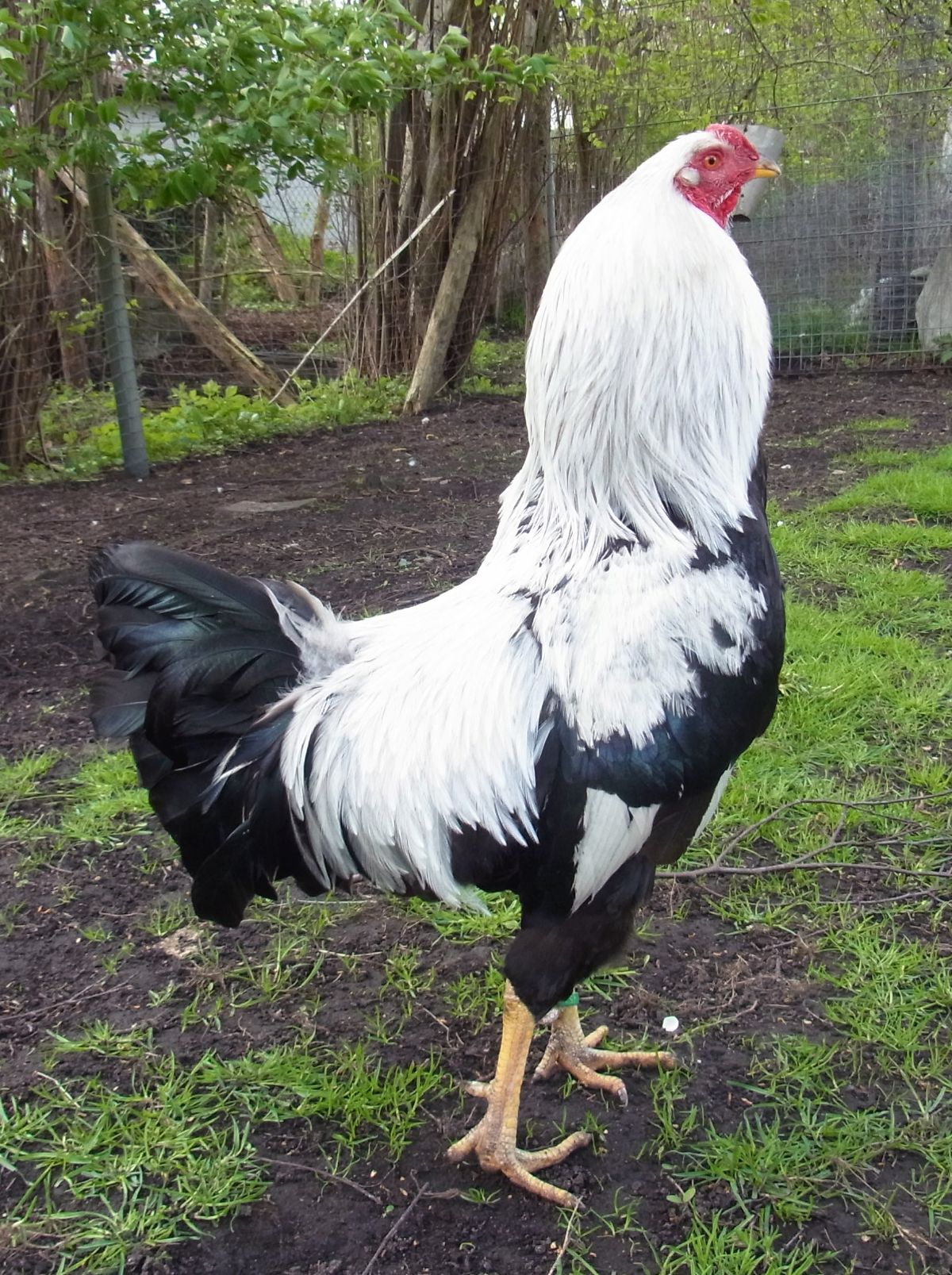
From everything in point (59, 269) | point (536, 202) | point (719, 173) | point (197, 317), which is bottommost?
point (719, 173)

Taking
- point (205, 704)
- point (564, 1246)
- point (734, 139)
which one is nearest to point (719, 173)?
point (734, 139)

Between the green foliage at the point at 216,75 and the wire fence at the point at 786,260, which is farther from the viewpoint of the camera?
the wire fence at the point at 786,260

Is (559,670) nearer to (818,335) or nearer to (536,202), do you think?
(536,202)

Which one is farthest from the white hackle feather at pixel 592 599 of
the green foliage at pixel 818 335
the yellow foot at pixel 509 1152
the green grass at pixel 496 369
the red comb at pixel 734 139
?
the green foliage at pixel 818 335

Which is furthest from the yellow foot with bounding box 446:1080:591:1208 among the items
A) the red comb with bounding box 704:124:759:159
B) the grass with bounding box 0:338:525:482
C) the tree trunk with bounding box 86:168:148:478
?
the grass with bounding box 0:338:525:482

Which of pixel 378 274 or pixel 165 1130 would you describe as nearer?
pixel 165 1130

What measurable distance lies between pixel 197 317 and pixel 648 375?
8063 mm

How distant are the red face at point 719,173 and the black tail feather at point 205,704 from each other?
1.29 metres

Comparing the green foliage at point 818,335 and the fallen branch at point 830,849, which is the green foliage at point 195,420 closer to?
the green foliage at point 818,335

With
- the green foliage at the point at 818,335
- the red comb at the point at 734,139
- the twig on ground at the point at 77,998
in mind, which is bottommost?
the twig on ground at the point at 77,998

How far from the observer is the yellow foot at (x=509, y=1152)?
7.20 ft

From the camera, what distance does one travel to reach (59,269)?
7078 millimetres

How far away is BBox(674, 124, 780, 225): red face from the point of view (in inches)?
85.5

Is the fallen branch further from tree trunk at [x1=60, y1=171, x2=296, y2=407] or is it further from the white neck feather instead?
tree trunk at [x1=60, y1=171, x2=296, y2=407]
